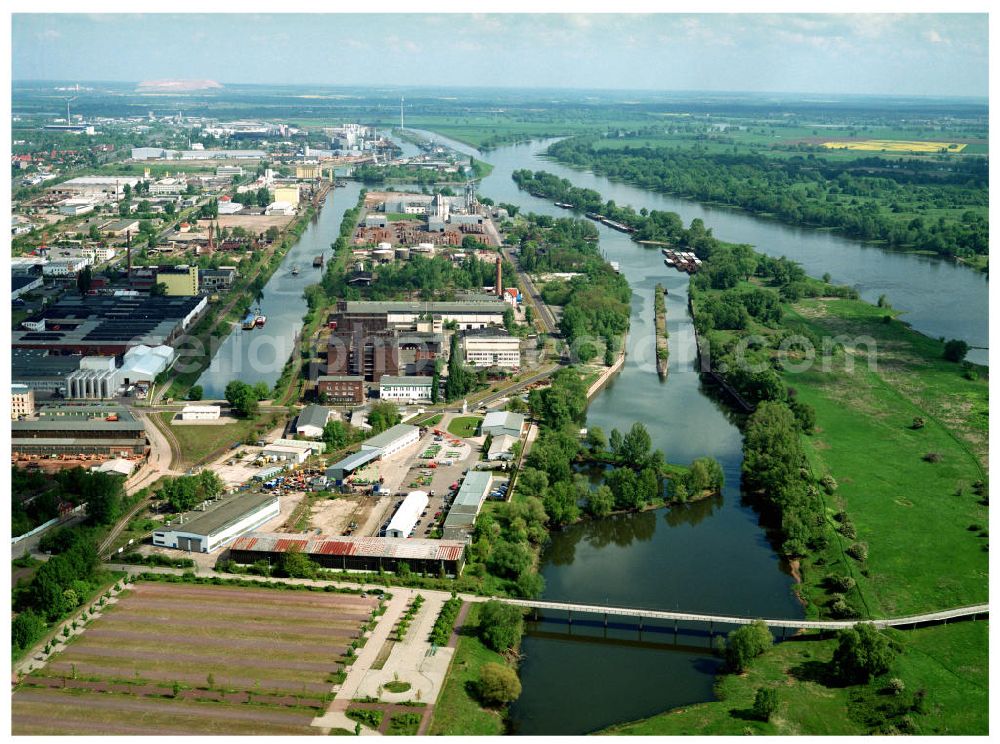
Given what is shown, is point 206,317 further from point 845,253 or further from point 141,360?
point 845,253

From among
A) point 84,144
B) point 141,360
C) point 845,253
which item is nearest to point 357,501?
point 141,360

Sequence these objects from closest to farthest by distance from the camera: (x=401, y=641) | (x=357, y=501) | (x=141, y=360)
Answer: (x=401, y=641), (x=357, y=501), (x=141, y=360)

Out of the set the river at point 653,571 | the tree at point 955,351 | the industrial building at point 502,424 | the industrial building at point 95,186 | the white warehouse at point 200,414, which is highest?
the industrial building at point 95,186

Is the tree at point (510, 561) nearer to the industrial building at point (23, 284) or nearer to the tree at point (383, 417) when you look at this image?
the tree at point (383, 417)

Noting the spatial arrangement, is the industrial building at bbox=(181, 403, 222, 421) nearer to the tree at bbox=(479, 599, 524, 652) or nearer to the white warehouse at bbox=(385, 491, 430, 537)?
the white warehouse at bbox=(385, 491, 430, 537)

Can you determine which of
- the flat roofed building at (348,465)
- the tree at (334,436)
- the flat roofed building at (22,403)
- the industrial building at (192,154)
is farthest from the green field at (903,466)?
the industrial building at (192,154)

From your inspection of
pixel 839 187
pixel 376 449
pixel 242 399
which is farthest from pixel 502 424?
pixel 839 187

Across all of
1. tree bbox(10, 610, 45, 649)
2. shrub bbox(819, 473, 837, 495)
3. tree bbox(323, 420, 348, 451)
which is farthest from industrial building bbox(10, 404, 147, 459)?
shrub bbox(819, 473, 837, 495)
